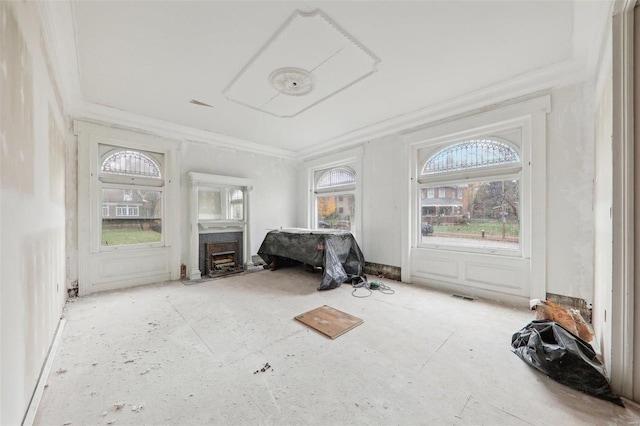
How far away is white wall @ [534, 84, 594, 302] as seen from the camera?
273 centimetres

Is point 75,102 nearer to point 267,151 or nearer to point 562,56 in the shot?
point 267,151

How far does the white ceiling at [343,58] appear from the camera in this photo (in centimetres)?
198

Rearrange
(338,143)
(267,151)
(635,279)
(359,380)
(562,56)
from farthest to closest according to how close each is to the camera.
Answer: (267,151) < (338,143) < (562,56) < (359,380) < (635,279)

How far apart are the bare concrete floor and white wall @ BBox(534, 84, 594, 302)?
0.65 meters

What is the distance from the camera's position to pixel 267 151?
568 centimetres

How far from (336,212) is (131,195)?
151 inches

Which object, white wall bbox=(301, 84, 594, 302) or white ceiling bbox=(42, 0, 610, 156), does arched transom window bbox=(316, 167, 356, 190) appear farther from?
white wall bbox=(301, 84, 594, 302)

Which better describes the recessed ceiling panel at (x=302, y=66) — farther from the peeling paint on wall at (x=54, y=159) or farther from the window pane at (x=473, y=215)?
the window pane at (x=473, y=215)

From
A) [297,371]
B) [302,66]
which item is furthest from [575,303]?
[302,66]

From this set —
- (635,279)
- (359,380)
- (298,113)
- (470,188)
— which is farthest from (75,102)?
(635,279)

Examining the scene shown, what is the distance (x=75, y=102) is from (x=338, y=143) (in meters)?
4.15

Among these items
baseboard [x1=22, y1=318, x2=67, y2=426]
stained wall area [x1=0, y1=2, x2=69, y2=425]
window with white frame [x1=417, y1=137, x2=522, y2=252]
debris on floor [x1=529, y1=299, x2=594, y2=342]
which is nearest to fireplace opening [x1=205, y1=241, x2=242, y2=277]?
baseboard [x1=22, y1=318, x2=67, y2=426]

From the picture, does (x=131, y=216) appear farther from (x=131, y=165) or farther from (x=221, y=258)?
(x=221, y=258)

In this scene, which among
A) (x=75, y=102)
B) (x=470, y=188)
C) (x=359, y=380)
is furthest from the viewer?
(x=470, y=188)
